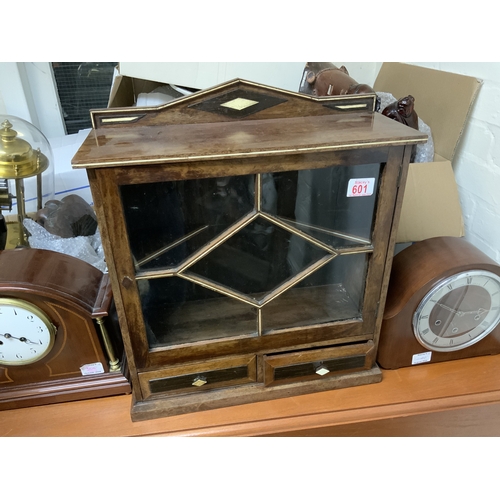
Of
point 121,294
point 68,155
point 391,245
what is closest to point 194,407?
point 121,294

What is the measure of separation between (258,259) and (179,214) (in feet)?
0.56

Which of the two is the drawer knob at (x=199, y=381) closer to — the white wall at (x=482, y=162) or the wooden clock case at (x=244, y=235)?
the wooden clock case at (x=244, y=235)

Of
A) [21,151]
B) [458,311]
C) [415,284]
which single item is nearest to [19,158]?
[21,151]

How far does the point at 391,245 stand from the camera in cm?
68

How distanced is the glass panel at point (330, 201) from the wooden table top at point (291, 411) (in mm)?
326

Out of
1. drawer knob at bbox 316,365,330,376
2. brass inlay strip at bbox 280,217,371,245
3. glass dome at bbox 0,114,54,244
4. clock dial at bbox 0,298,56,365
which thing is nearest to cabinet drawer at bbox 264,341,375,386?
drawer knob at bbox 316,365,330,376

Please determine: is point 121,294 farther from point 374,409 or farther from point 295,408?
point 374,409

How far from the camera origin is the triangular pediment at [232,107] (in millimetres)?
620

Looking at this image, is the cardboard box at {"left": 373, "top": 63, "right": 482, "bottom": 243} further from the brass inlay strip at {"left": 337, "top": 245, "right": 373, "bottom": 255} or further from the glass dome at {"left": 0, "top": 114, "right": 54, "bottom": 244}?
the glass dome at {"left": 0, "top": 114, "right": 54, "bottom": 244}

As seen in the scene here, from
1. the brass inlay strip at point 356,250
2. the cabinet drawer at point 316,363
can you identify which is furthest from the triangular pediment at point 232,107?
the cabinet drawer at point 316,363

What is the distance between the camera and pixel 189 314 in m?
0.76

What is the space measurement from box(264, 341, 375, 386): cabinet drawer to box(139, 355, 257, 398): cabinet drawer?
39mm
